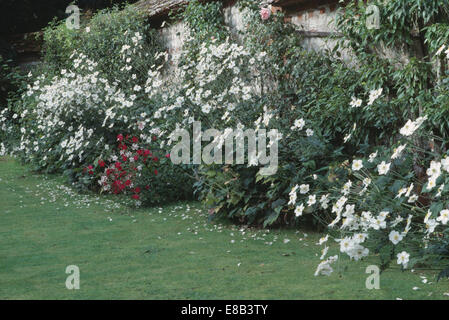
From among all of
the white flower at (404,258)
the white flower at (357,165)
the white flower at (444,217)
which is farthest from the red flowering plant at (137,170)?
the white flower at (444,217)

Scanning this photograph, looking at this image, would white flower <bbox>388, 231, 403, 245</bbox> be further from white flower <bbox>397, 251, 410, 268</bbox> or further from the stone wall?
the stone wall

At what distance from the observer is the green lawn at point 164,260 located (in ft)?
12.9

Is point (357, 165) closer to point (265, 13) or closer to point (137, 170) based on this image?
point (137, 170)

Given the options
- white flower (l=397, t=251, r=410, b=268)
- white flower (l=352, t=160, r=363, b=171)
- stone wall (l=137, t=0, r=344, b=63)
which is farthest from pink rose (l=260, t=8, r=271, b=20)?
white flower (l=397, t=251, r=410, b=268)

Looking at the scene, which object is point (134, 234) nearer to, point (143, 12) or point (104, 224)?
point (104, 224)

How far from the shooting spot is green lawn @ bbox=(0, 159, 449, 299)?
3926mm

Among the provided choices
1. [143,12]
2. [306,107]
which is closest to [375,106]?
[306,107]

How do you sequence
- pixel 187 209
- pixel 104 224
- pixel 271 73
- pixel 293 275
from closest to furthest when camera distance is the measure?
1. pixel 293 275
2. pixel 104 224
3. pixel 187 209
4. pixel 271 73

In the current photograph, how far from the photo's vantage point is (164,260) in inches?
191

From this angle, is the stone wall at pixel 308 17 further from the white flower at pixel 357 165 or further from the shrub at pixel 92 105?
the white flower at pixel 357 165

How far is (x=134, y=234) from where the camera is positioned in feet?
19.5

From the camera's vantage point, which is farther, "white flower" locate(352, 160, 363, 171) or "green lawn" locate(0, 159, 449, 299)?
"white flower" locate(352, 160, 363, 171)

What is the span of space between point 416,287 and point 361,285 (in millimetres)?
362

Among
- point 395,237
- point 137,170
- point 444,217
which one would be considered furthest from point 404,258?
point 137,170
